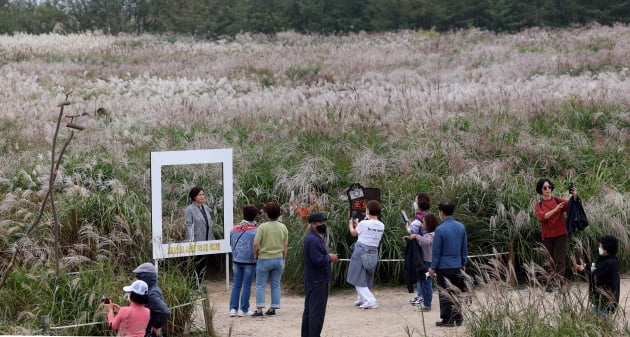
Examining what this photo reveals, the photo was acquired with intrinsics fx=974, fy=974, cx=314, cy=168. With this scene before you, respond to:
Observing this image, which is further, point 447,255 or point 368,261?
point 368,261

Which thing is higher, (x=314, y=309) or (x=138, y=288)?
(x=138, y=288)

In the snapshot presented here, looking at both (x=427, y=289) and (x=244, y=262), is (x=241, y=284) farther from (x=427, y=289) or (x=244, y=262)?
(x=427, y=289)

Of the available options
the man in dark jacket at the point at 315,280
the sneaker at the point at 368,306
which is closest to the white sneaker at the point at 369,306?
the sneaker at the point at 368,306

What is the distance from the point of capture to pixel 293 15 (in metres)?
57.8

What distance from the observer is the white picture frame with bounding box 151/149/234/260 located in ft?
39.4

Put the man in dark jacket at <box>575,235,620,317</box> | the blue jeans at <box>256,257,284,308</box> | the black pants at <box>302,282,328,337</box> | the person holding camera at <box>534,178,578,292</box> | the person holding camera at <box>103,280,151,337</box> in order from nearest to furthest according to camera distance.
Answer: the person holding camera at <box>103,280,151,337</box>, the man in dark jacket at <box>575,235,620,317</box>, the black pants at <box>302,282,328,337</box>, the blue jeans at <box>256,257,284,308</box>, the person holding camera at <box>534,178,578,292</box>

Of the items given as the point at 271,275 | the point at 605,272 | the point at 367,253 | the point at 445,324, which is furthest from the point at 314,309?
the point at 605,272

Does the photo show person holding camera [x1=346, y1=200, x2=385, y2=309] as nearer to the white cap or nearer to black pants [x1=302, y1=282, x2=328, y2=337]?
black pants [x1=302, y1=282, x2=328, y2=337]

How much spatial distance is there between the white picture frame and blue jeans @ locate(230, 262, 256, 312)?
682 millimetres

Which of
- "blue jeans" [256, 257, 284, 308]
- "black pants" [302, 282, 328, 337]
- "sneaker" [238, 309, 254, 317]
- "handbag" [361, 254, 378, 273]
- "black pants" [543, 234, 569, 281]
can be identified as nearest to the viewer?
"black pants" [302, 282, 328, 337]

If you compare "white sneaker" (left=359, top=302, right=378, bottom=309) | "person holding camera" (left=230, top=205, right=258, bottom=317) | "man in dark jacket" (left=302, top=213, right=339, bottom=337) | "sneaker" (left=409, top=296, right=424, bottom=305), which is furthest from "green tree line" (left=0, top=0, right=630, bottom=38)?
"man in dark jacket" (left=302, top=213, right=339, bottom=337)

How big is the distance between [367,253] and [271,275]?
1.19 meters

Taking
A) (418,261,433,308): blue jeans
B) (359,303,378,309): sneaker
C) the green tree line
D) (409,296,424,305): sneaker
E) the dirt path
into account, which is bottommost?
the dirt path

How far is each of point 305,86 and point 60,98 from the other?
621 cm
